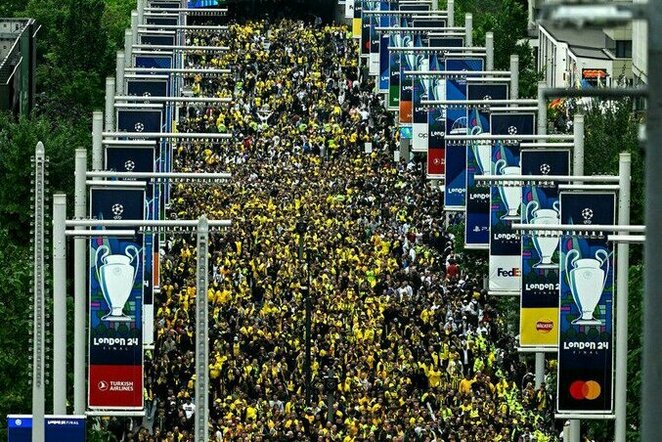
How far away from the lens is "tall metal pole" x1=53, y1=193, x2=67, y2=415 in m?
Answer: 38.0

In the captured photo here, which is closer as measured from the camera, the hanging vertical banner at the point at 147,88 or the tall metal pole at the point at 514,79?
the tall metal pole at the point at 514,79

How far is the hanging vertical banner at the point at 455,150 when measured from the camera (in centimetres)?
6625

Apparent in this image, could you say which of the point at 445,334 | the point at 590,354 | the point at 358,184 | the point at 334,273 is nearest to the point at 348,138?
the point at 358,184

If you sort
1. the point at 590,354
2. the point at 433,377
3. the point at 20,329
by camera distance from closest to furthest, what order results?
the point at 590,354 < the point at 20,329 < the point at 433,377

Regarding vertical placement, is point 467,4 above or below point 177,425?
above

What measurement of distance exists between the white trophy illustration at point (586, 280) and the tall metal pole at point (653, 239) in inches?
1053

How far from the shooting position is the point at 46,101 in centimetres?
10756

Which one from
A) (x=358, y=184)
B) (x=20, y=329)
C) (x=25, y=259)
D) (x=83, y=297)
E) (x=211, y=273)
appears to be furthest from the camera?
(x=358, y=184)

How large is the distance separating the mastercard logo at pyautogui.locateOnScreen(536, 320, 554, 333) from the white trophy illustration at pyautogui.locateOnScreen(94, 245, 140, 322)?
11.0 m

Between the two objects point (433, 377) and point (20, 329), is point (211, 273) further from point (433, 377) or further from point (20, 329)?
point (20, 329)

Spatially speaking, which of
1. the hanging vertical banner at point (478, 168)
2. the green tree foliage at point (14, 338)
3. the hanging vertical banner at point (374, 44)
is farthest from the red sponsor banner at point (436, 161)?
the hanging vertical banner at point (374, 44)

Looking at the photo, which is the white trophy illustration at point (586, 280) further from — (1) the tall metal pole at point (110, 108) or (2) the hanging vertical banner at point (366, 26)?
(2) the hanging vertical banner at point (366, 26)

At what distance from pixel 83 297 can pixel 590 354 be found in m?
9.81

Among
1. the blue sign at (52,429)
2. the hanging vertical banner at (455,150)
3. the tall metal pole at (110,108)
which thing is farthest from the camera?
the hanging vertical banner at (455,150)
